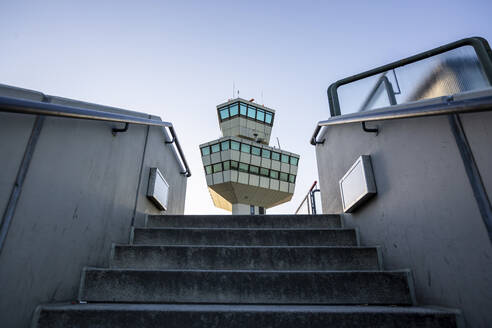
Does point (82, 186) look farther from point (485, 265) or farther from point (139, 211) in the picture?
point (485, 265)

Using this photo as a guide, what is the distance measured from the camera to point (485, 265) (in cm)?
136

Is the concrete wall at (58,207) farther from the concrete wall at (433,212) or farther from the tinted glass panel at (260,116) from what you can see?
the tinted glass panel at (260,116)

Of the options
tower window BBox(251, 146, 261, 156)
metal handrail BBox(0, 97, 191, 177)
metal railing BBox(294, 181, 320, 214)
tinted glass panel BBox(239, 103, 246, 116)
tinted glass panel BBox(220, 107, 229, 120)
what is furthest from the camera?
tinted glass panel BBox(220, 107, 229, 120)

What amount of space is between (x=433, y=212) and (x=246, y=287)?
131 cm

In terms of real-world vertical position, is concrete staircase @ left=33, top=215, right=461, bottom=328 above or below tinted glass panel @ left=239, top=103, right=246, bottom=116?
below

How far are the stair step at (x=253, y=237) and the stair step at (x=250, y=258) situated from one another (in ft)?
1.21

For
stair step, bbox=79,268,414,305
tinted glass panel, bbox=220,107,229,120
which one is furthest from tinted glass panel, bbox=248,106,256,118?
stair step, bbox=79,268,414,305

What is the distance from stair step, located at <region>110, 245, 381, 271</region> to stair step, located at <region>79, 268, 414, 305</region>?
35 cm

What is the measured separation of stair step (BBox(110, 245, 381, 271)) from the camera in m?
2.20

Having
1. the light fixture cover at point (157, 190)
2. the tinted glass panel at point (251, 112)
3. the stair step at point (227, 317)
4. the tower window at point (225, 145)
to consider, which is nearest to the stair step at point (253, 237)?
the light fixture cover at point (157, 190)

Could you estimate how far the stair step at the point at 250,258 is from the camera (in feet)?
7.20

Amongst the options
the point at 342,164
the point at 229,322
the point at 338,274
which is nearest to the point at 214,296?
the point at 229,322

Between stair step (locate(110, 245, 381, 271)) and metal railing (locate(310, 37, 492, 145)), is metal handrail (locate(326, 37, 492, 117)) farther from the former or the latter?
stair step (locate(110, 245, 381, 271))

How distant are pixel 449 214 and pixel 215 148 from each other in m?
→ 24.0
